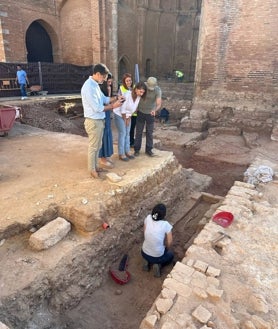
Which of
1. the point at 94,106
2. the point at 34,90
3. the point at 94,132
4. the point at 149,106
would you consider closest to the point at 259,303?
the point at 94,132

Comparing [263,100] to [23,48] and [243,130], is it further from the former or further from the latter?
[23,48]

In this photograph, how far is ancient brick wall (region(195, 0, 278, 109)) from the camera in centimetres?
1095

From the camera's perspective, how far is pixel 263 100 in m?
11.6

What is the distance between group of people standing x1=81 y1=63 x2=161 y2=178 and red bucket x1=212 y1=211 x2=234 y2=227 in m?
2.11

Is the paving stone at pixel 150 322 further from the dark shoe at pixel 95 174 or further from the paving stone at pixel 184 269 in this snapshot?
the dark shoe at pixel 95 174

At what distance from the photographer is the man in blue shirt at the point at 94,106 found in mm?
3941

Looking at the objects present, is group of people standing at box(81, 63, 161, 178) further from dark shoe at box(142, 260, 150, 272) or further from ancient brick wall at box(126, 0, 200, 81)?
ancient brick wall at box(126, 0, 200, 81)

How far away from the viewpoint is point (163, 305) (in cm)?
258

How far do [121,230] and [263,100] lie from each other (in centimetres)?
1010

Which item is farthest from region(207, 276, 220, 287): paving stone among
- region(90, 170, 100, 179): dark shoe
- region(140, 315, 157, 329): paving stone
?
region(90, 170, 100, 179): dark shoe

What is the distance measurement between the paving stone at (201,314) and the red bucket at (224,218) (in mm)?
1610

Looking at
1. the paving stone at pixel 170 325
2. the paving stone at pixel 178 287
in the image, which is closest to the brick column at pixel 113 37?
the paving stone at pixel 178 287

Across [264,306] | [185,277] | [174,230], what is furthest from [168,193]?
[264,306]

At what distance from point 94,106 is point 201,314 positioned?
3033mm
